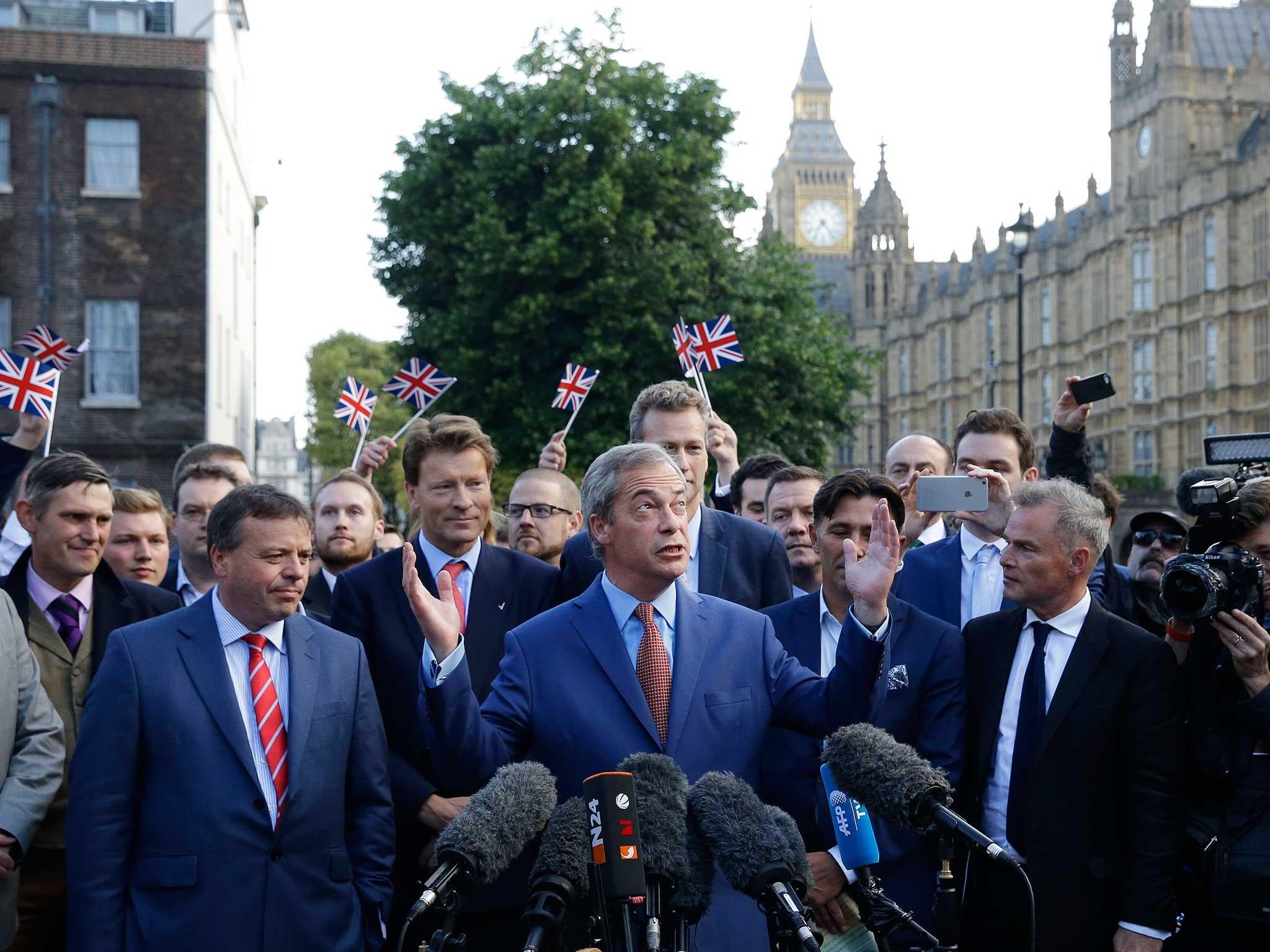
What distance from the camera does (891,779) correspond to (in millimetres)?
4027

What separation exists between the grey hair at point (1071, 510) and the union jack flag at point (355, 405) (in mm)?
9655

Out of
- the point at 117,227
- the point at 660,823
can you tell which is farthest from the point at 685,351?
the point at 117,227

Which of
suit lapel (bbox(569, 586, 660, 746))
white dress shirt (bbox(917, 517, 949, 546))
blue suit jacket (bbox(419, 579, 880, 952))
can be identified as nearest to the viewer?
blue suit jacket (bbox(419, 579, 880, 952))

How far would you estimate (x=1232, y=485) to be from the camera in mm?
5500

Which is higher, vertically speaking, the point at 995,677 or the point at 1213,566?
the point at 1213,566

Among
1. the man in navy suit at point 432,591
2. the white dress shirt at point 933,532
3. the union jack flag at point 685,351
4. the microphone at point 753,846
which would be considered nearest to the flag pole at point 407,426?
the man in navy suit at point 432,591

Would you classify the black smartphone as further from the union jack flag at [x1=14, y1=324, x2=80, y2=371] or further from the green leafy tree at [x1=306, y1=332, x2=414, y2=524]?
the green leafy tree at [x1=306, y1=332, x2=414, y2=524]

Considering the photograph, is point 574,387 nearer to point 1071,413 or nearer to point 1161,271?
point 1071,413

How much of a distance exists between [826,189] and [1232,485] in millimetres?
175122

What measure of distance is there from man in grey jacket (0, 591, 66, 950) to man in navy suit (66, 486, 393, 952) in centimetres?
46

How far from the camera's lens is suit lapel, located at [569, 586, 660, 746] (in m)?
4.75

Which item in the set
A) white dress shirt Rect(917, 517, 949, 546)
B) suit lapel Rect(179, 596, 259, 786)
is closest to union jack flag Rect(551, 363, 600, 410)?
white dress shirt Rect(917, 517, 949, 546)

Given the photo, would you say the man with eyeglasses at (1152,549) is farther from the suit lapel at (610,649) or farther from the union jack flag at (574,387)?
the union jack flag at (574,387)

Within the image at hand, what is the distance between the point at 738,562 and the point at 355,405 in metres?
8.92
